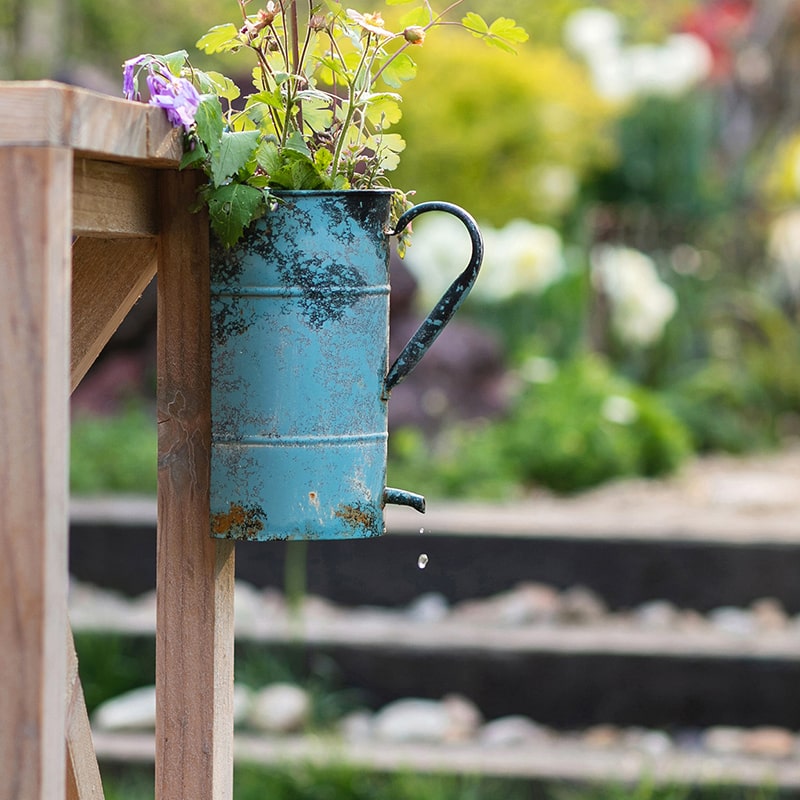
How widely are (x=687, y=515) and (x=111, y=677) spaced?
5.66 feet

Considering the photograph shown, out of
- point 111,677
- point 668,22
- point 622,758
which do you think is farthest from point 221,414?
point 668,22

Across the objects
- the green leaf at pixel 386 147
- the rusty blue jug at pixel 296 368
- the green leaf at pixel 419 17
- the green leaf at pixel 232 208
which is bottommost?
the rusty blue jug at pixel 296 368

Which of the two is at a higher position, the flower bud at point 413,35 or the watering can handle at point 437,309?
the flower bud at point 413,35

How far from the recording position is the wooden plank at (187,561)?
116 centimetres

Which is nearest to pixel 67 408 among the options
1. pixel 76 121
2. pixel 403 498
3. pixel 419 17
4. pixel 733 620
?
pixel 76 121

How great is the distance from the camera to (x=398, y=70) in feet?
3.95

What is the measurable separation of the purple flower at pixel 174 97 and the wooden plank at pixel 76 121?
0.02 m

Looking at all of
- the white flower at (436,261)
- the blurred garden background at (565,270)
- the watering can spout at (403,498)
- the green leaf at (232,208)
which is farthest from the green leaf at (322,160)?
the white flower at (436,261)

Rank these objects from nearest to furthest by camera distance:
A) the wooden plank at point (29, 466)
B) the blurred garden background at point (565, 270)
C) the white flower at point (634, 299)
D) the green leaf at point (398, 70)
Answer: the wooden plank at point (29, 466)
the green leaf at point (398, 70)
the blurred garden background at point (565, 270)
the white flower at point (634, 299)

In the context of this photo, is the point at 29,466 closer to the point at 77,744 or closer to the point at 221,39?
the point at 77,744

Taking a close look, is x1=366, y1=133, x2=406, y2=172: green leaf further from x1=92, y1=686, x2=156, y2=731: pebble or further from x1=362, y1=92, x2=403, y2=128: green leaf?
x1=92, y1=686, x2=156, y2=731: pebble

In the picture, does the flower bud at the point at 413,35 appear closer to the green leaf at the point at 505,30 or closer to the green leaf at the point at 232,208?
the green leaf at the point at 505,30

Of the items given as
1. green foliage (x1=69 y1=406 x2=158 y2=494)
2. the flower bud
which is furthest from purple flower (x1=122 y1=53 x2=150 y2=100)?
green foliage (x1=69 y1=406 x2=158 y2=494)

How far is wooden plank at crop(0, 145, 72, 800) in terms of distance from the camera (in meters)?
0.83
